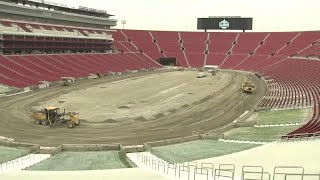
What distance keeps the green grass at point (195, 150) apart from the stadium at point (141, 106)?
0.09 meters

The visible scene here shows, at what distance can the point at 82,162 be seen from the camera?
22688 millimetres

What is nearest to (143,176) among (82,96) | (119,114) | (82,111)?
(119,114)

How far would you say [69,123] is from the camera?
34.0 metres

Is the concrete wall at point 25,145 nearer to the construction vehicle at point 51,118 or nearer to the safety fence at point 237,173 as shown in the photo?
the construction vehicle at point 51,118

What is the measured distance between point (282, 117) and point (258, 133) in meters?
7.01

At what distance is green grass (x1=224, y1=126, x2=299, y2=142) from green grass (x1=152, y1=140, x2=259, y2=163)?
7.28 feet

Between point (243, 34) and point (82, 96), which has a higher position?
point (243, 34)

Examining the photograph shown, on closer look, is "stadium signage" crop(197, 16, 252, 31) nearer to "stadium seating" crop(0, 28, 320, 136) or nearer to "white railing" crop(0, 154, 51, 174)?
"stadium seating" crop(0, 28, 320, 136)

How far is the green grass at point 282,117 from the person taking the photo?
33531 millimetres

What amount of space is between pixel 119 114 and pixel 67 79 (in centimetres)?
2726

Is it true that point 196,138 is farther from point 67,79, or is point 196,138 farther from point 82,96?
point 67,79

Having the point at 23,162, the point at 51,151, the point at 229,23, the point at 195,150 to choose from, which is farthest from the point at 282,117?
the point at 229,23

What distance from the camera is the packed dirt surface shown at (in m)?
31.6

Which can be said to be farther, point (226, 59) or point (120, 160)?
point (226, 59)
